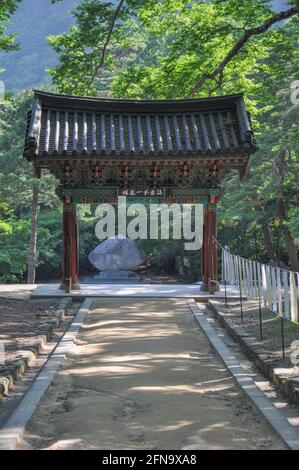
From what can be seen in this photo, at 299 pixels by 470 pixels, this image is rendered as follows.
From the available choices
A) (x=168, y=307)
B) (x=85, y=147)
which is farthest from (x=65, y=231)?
(x=168, y=307)

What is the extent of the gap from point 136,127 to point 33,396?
37.6ft

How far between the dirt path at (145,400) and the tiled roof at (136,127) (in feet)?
19.4

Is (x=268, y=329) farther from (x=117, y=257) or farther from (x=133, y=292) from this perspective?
(x=117, y=257)

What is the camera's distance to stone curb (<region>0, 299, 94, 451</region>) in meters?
5.83

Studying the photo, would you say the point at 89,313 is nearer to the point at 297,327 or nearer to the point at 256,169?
the point at 297,327

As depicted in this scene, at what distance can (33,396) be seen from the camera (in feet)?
24.6

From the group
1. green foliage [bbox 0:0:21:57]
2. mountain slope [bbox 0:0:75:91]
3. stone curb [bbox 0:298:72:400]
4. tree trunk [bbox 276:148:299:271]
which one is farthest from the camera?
mountain slope [bbox 0:0:75:91]

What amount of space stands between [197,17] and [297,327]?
11.8 metres

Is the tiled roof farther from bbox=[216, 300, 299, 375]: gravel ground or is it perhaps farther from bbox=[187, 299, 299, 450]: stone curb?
bbox=[187, 299, 299, 450]: stone curb

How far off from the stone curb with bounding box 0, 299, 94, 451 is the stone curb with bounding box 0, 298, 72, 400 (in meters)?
0.27

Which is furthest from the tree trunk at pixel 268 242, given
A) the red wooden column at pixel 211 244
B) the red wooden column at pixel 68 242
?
the red wooden column at pixel 68 242

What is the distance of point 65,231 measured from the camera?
17156 millimetres

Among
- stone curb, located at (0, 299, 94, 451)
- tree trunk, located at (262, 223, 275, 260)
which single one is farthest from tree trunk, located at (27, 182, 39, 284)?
stone curb, located at (0, 299, 94, 451)

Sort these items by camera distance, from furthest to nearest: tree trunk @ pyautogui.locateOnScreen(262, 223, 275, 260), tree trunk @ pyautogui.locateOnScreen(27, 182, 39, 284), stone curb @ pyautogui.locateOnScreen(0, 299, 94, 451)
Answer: tree trunk @ pyautogui.locateOnScreen(27, 182, 39, 284) < tree trunk @ pyautogui.locateOnScreen(262, 223, 275, 260) < stone curb @ pyautogui.locateOnScreen(0, 299, 94, 451)
